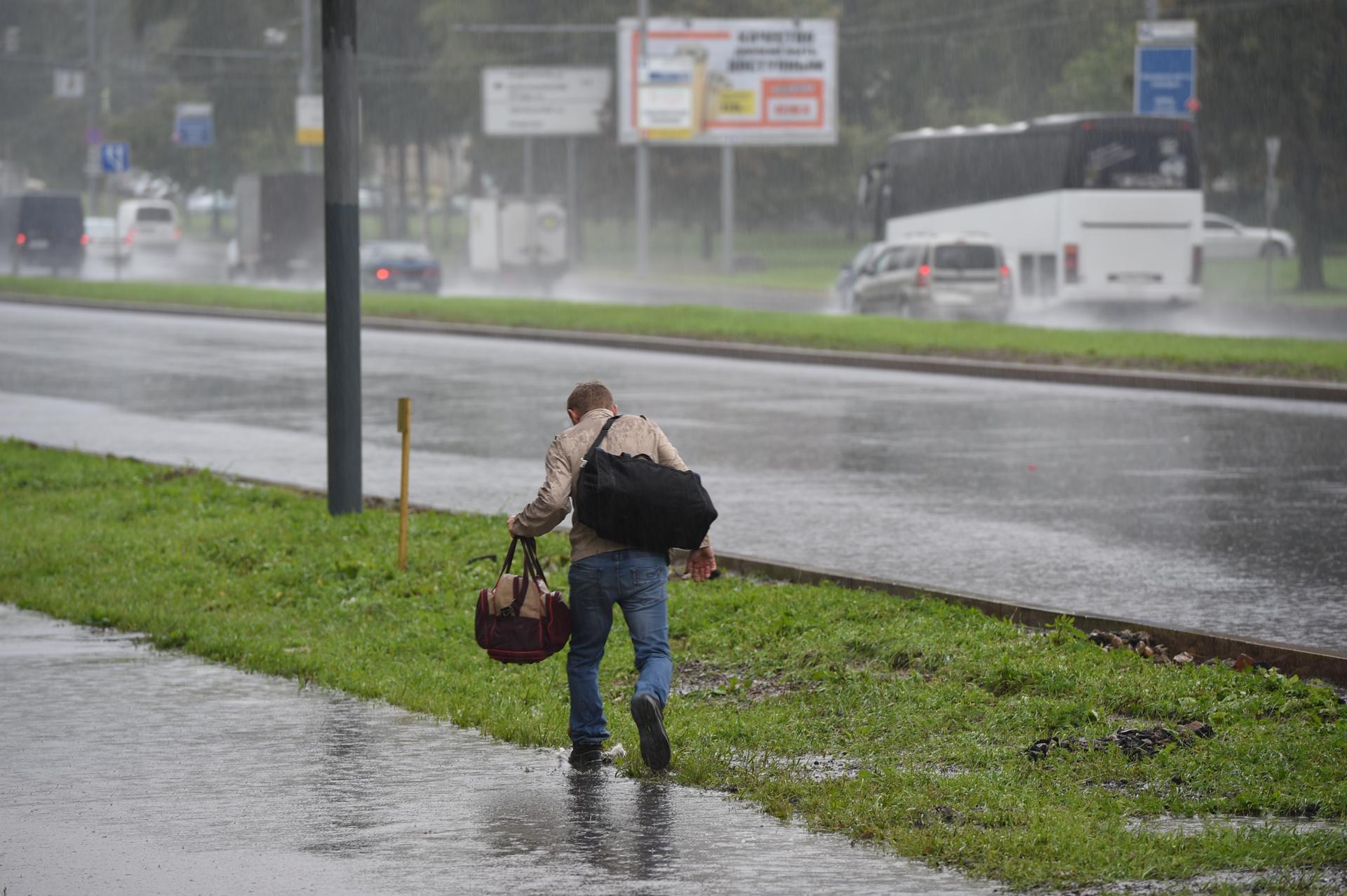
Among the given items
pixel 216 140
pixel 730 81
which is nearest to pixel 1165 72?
pixel 730 81

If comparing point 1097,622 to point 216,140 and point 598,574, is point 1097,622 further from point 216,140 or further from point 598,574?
point 216,140

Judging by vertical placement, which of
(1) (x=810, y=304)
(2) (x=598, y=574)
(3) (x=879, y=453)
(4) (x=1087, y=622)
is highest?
(2) (x=598, y=574)

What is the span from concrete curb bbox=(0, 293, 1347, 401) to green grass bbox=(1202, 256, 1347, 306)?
18.6 metres

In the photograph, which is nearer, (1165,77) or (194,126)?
(1165,77)

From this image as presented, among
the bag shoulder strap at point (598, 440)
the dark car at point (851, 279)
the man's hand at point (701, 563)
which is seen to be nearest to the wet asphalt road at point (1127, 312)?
the dark car at point (851, 279)

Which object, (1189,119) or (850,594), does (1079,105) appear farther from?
(850,594)

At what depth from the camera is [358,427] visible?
1175cm

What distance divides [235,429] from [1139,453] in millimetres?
8295

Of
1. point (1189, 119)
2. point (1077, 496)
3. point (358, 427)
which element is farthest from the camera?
point (1189, 119)

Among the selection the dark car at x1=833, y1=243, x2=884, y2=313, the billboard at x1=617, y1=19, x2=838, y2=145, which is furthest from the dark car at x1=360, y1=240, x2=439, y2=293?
the dark car at x1=833, y1=243, x2=884, y2=313

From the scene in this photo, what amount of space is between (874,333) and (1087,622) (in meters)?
19.4

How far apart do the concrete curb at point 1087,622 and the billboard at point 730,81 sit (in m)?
47.7

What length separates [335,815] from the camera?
6.15m

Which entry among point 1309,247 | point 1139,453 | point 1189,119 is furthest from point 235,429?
point 1309,247
